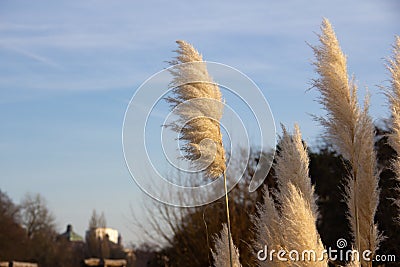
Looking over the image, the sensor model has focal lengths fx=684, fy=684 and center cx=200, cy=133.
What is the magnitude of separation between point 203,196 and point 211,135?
963 centimetres

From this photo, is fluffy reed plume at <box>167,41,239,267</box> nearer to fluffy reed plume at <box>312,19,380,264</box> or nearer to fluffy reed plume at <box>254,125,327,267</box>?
fluffy reed plume at <box>254,125,327,267</box>

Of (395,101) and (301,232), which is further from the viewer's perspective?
(395,101)

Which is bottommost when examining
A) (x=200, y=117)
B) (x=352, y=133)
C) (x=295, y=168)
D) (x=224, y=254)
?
(x=224, y=254)

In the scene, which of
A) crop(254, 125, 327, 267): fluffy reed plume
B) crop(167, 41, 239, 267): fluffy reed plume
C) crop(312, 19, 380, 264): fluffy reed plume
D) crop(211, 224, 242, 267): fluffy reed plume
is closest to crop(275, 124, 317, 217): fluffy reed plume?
crop(254, 125, 327, 267): fluffy reed plume

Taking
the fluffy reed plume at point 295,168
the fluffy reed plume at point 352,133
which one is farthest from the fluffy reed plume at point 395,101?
the fluffy reed plume at point 295,168

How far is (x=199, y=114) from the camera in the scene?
158 inches

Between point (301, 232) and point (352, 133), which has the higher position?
point (352, 133)

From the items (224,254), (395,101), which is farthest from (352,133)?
(224,254)

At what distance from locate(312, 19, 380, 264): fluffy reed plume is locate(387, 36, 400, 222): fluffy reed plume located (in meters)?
0.16

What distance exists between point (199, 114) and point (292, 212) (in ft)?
3.13

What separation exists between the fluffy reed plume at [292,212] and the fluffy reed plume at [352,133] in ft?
0.78

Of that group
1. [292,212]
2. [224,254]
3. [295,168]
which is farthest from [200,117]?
[292,212]

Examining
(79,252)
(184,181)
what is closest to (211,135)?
(184,181)

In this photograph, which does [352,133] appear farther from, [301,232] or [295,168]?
[301,232]
